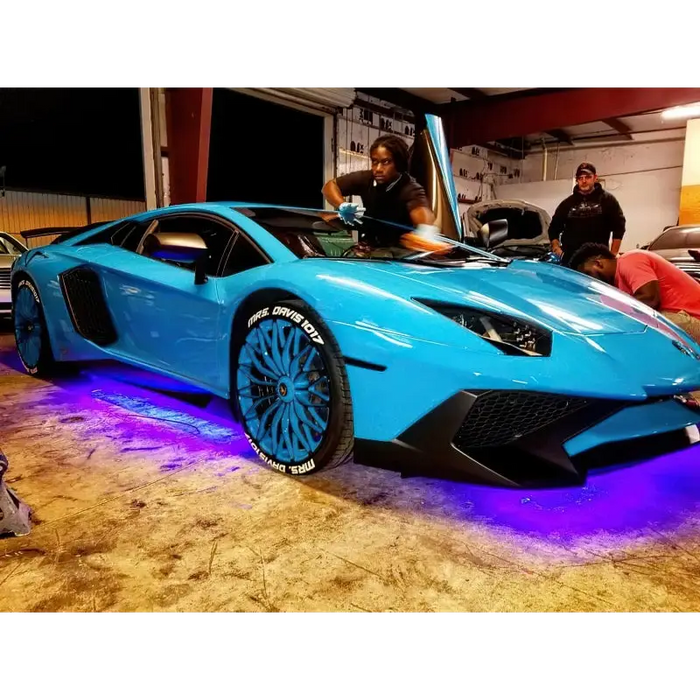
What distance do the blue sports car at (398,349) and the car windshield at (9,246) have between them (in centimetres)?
416

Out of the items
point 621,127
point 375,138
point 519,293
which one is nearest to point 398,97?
point 375,138

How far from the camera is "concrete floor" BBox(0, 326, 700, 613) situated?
127cm

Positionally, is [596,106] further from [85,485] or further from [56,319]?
[85,485]

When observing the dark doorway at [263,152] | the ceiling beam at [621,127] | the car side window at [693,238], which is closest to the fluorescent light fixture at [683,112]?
the ceiling beam at [621,127]

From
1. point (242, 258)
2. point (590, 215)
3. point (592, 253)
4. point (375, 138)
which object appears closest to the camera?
point (242, 258)

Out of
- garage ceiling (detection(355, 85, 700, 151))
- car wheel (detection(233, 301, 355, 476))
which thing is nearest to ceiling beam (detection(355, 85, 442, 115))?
garage ceiling (detection(355, 85, 700, 151))

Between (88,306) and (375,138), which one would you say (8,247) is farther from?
(375,138)

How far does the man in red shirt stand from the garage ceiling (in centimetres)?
865

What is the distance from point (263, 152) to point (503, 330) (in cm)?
1171

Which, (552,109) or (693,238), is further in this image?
(552,109)

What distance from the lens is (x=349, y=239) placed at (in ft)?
7.84

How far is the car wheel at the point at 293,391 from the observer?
1730 millimetres

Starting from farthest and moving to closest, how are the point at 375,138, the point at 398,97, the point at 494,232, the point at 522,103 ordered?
the point at 375,138
the point at 398,97
the point at 522,103
the point at 494,232
